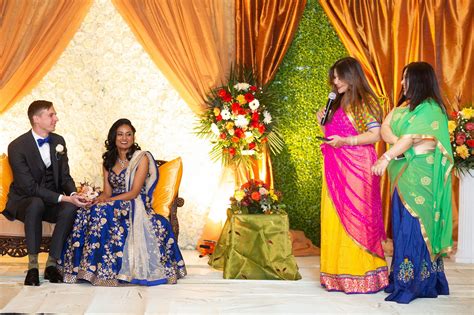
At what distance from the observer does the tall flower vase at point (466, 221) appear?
6.62m

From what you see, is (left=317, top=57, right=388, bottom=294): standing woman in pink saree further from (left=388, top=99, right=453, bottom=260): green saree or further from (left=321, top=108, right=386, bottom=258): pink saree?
(left=388, top=99, right=453, bottom=260): green saree

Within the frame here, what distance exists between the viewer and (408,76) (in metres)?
5.00

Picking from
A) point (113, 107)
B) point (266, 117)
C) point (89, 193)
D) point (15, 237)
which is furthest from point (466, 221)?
point (15, 237)

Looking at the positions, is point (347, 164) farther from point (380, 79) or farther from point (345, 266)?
point (380, 79)

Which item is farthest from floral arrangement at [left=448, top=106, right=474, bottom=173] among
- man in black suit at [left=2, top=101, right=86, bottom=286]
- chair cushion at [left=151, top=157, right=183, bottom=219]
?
man in black suit at [left=2, top=101, right=86, bottom=286]

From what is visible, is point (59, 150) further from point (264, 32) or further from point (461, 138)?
point (461, 138)

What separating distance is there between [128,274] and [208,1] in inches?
123

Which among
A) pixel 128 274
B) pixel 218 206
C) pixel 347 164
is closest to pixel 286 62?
pixel 218 206

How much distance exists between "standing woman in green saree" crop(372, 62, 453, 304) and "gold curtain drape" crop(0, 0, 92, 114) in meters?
3.66

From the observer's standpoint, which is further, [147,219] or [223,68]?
[223,68]

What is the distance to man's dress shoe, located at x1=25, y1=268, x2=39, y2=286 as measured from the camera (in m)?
5.41

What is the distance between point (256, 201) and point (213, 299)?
1098 millimetres

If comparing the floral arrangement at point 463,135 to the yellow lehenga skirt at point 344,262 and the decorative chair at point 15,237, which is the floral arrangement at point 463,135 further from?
the decorative chair at point 15,237

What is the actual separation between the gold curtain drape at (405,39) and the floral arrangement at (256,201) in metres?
1.79
